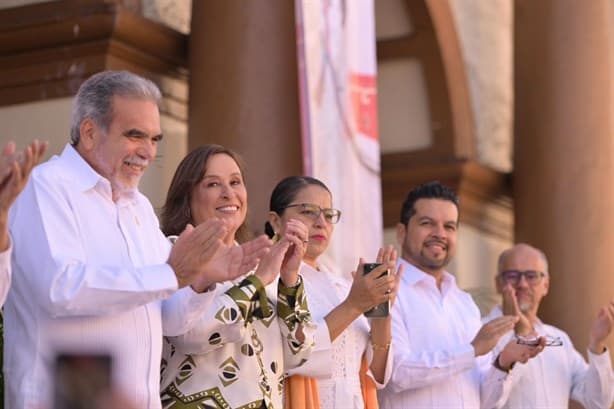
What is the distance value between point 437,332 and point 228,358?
6.42ft

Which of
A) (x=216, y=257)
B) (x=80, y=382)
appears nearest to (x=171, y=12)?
(x=216, y=257)

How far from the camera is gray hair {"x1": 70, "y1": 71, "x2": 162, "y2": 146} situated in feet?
13.4

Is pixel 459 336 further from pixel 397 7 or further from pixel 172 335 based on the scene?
pixel 397 7

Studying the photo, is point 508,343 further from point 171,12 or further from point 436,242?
point 171,12

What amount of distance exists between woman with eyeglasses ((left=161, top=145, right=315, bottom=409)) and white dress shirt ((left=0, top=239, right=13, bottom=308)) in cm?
63

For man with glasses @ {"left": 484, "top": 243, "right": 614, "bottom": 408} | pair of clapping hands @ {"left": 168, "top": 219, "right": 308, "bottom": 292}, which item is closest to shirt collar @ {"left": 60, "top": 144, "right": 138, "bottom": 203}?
pair of clapping hands @ {"left": 168, "top": 219, "right": 308, "bottom": 292}

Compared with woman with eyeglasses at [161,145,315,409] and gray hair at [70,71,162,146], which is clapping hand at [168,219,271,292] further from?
gray hair at [70,71,162,146]

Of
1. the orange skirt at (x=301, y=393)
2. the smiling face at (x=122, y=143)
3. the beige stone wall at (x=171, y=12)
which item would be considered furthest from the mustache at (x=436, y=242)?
the beige stone wall at (x=171, y=12)

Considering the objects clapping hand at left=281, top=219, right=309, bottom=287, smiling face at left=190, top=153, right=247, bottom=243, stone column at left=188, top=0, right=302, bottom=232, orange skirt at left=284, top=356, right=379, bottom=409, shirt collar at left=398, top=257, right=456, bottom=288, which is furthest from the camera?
stone column at left=188, top=0, right=302, bottom=232

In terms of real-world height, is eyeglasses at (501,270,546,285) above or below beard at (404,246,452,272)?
below

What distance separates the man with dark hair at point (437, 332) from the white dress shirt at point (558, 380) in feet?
1.41

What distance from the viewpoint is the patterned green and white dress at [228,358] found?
4.24 m

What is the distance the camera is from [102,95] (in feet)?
13.4

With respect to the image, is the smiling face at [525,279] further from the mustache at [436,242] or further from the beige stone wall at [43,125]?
the beige stone wall at [43,125]
